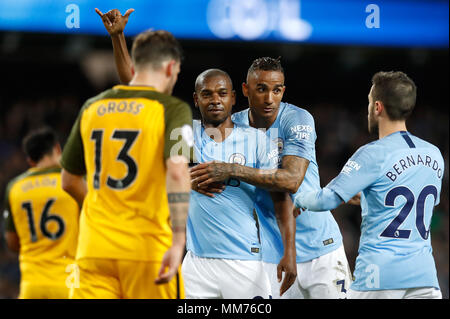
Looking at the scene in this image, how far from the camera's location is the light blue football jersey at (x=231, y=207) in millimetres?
4988

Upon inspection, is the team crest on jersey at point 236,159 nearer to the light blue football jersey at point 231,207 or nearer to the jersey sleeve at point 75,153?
the light blue football jersey at point 231,207

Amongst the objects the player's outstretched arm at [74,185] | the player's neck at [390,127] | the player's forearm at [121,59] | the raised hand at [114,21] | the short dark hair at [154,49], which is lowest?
the player's outstretched arm at [74,185]

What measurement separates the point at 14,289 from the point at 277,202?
6495 millimetres

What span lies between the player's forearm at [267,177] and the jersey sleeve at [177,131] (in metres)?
1.18

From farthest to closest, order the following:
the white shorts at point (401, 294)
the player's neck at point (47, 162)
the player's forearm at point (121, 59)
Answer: the player's neck at point (47, 162)
the player's forearm at point (121, 59)
the white shorts at point (401, 294)

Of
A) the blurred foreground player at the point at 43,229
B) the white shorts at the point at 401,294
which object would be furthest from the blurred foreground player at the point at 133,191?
the blurred foreground player at the point at 43,229

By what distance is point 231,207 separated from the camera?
16.4ft

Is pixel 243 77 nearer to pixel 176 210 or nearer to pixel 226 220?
pixel 226 220

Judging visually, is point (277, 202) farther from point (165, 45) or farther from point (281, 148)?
point (165, 45)


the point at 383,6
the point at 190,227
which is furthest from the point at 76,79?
the point at 190,227

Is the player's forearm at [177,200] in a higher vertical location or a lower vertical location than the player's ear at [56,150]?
lower

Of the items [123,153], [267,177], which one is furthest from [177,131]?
[267,177]

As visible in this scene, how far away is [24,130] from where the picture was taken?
535 inches

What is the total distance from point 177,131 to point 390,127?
162cm
